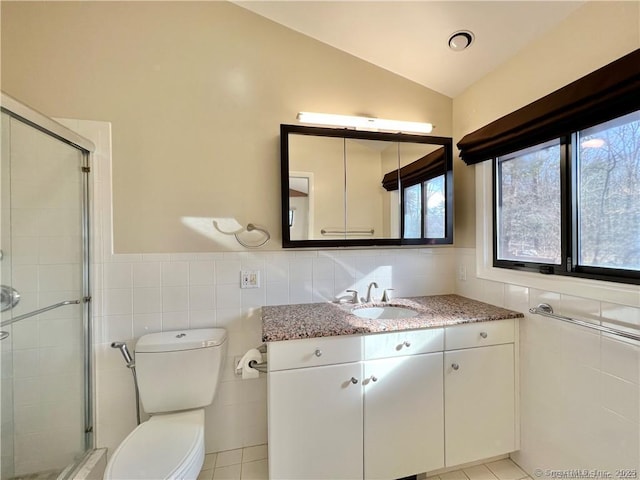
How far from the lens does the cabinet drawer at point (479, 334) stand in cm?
144

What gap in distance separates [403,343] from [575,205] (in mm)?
1064

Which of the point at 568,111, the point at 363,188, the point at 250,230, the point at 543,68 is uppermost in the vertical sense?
the point at 543,68

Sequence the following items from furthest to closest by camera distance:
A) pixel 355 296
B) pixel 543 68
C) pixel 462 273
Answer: pixel 462 273
pixel 355 296
pixel 543 68

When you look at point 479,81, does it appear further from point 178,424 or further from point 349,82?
point 178,424

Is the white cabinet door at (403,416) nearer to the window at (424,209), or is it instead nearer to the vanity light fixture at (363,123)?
the window at (424,209)

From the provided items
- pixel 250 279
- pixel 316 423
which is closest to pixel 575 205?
pixel 316 423

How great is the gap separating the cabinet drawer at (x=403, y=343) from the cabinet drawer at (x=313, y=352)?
0.20 ft

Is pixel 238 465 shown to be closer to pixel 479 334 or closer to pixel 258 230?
pixel 258 230

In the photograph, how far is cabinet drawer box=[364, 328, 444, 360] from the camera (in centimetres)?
134

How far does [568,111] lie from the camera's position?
4.05 feet

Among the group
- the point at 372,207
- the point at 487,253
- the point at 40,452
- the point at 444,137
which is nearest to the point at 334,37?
the point at 444,137

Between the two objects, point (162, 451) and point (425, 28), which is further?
point (425, 28)

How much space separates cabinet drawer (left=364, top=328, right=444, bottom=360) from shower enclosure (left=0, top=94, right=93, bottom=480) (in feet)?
5.00

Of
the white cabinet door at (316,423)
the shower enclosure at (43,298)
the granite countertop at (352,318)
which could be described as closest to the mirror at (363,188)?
the granite countertop at (352,318)
